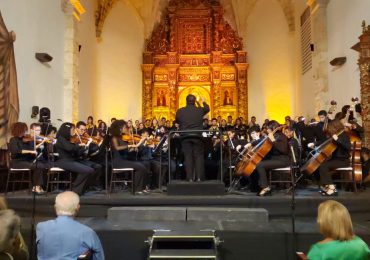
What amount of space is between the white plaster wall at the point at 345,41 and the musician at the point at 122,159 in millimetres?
5589

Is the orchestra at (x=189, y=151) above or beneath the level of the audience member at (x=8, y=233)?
above

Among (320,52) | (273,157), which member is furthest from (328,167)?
(320,52)

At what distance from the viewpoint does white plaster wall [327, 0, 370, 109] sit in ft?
33.1

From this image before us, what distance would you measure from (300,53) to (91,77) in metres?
7.80

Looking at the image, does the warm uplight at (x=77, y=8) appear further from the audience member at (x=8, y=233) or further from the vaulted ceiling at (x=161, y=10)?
the audience member at (x=8, y=233)

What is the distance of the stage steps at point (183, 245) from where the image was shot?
4469 mm

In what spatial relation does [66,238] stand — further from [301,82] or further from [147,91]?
[147,91]

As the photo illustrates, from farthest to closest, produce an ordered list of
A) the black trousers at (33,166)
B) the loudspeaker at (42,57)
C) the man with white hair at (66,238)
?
the loudspeaker at (42,57), the black trousers at (33,166), the man with white hair at (66,238)

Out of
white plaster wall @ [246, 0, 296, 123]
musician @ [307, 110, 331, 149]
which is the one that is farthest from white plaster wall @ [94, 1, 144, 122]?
musician @ [307, 110, 331, 149]

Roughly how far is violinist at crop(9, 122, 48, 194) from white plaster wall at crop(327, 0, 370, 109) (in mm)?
7278

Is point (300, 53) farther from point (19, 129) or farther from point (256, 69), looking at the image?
point (19, 129)

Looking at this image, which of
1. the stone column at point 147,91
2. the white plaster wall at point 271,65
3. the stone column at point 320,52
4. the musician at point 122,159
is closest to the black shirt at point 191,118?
the musician at point 122,159

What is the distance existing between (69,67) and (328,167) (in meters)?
8.29

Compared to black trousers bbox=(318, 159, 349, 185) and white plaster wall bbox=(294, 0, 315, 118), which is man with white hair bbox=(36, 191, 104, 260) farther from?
white plaster wall bbox=(294, 0, 315, 118)
